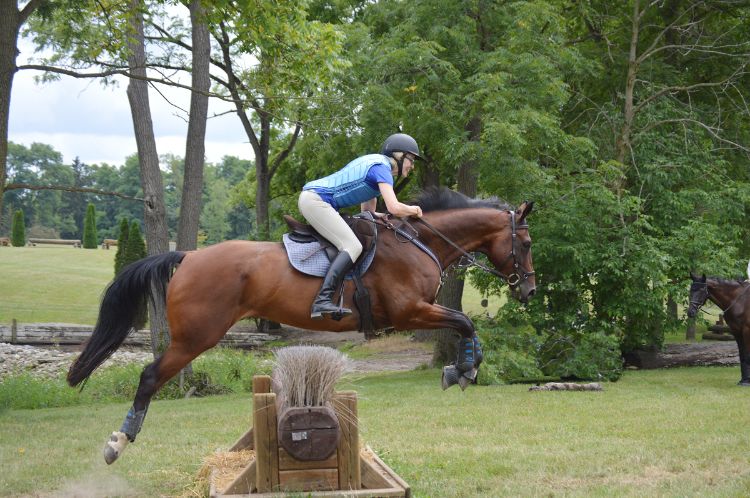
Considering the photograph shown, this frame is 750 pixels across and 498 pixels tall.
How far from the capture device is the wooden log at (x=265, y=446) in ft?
19.2

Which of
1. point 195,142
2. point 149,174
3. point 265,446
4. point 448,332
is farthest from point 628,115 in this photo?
point 265,446

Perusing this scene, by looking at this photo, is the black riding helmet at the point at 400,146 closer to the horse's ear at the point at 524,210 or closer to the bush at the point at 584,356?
the horse's ear at the point at 524,210

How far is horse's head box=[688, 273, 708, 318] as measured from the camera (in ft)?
51.5

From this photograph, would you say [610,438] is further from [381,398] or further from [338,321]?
[381,398]

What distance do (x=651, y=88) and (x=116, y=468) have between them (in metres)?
15.9

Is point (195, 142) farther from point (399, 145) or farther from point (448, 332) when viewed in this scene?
point (399, 145)

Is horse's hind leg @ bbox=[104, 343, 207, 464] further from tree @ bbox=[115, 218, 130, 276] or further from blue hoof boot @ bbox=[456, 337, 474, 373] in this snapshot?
tree @ bbox=[115, 218, 130, 276]

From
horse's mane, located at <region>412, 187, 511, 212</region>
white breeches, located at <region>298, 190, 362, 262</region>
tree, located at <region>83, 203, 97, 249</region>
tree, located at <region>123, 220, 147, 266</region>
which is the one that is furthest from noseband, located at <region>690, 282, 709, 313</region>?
tree, located at <region>83, 203, 97, 249</region>

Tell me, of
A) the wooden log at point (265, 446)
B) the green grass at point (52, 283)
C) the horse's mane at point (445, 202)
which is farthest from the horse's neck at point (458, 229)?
the green grass at point (52, 283)

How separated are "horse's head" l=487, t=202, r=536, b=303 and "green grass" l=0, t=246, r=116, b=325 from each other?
1197 inches

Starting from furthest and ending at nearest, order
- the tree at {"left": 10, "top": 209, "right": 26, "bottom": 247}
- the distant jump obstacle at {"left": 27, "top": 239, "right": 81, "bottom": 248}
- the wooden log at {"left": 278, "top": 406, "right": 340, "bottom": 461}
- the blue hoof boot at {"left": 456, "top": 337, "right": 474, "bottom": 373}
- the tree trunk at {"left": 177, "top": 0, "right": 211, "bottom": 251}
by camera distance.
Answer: the distant jump obstacle at {"left": 27, "top": 239, "right": 81, "bottom": 248}, the tree at {"left": 10, "top": 209, "right": 26, "bottom": 247}, the tree trunk at {"left": 177, "top": 0, "right": 211, "bottom": 251}, the blue hoof boot at {"left": 456, "top": 337, "right": 474, "bottom": 373}, the wooden log at {"left": 278, "top": 406, "right": 340, "bottom": 461}

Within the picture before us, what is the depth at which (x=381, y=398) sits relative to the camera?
1441cm

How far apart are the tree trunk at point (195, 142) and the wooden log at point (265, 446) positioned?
1058cm

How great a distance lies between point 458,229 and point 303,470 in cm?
241
